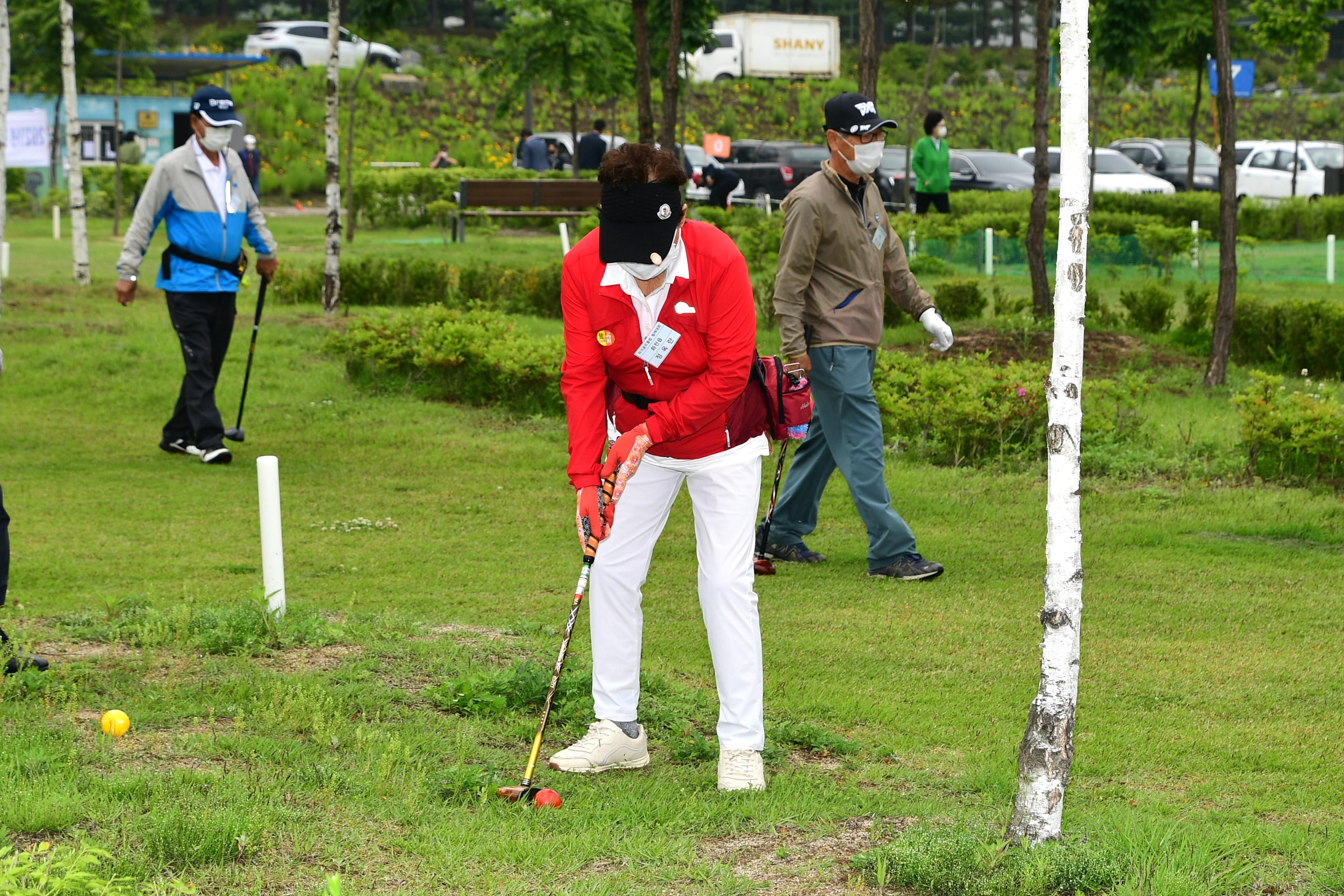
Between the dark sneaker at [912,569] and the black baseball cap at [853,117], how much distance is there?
1954 millimetres

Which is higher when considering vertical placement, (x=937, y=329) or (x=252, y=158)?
(x=252, y=158)

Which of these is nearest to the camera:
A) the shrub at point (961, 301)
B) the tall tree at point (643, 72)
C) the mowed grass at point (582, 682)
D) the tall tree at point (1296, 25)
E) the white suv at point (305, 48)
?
the mowed grass at point (582, 682)

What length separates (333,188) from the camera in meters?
14.5

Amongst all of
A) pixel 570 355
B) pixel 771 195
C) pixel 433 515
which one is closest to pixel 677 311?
pixel 570 355

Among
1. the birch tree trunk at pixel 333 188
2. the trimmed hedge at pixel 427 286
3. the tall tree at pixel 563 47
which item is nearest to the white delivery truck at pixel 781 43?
the tall tree at pixel 563 47

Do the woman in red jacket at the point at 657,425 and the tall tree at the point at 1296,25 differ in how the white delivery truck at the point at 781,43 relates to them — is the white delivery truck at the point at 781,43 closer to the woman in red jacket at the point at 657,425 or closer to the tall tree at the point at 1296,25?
the tall tree at the point at 1296,25

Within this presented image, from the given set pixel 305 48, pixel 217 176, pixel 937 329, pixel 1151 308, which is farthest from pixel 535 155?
pixel 937 329

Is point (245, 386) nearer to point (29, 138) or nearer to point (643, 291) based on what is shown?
point (643, 291)

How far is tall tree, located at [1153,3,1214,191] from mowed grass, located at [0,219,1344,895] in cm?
1970

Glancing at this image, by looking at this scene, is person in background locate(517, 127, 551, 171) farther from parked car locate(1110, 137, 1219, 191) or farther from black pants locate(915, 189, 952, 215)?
parked car locate(1110, 137, 1219, 191)

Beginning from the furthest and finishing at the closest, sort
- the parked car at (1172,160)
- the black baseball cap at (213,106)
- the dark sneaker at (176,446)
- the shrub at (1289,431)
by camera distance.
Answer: the parked car at (1172,160) → the dark sneaker at (176,446) → the black baseball cap at (213,106) → the shrub at (1289,431)

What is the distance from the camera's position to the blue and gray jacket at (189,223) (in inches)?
357

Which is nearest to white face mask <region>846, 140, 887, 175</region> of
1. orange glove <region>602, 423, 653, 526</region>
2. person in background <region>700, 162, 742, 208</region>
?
orange glove <region>602, 423, 653, 526</region>

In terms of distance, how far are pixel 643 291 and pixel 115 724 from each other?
2053 mm
